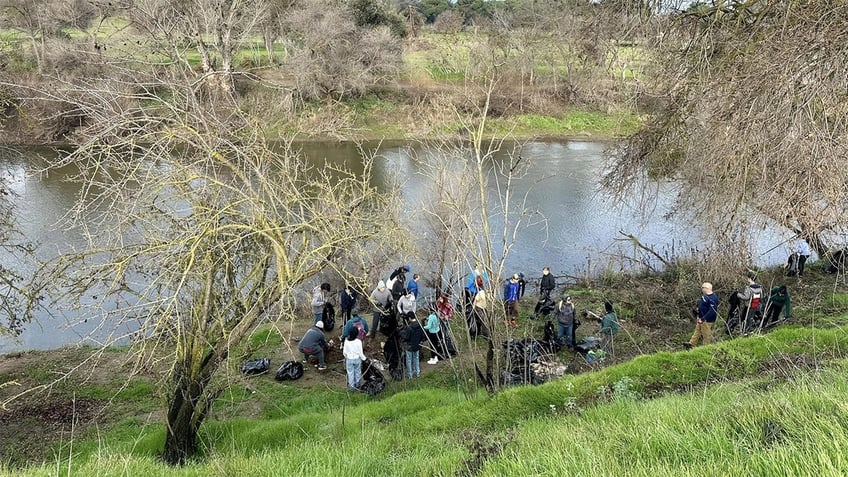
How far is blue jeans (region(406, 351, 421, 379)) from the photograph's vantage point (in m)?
9.33

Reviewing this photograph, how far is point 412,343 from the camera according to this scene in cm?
909

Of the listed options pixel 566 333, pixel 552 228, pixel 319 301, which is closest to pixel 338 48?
pixel 552 228

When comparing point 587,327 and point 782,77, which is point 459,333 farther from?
point 782,77

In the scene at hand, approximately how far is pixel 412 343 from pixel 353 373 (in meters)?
1.11

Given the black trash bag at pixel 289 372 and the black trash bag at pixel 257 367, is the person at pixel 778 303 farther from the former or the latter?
the black trash bag at pixel 257 367

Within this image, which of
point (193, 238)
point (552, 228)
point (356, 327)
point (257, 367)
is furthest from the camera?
point (552, 228)

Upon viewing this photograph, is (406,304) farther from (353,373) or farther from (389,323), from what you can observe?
(353,373)

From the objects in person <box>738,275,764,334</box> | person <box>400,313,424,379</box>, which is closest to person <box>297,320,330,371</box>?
person <box>400,313,424,379</box>

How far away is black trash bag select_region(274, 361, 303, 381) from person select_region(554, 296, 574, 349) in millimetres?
4960

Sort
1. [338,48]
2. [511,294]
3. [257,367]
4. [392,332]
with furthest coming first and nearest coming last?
[338,48] → [511,294] → [392,332] → [257,367]

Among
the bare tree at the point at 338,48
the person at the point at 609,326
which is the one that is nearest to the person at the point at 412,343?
the person at the point at 609,326

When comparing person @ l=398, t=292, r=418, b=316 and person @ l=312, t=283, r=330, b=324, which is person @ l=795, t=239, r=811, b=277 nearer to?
person @ l=398, t=292, r=418, b=316

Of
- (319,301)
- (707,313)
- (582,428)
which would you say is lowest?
(319,301)

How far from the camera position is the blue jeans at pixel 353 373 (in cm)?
869
